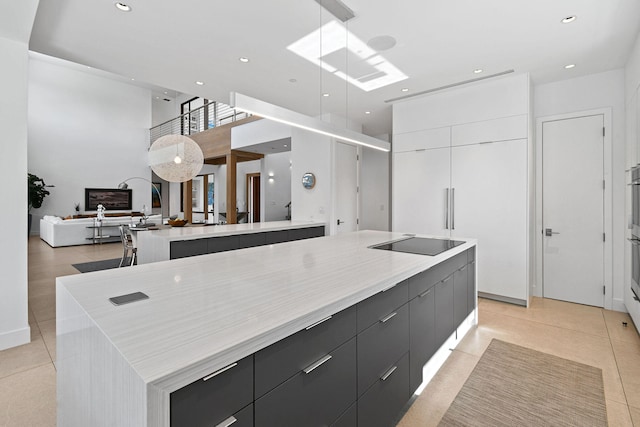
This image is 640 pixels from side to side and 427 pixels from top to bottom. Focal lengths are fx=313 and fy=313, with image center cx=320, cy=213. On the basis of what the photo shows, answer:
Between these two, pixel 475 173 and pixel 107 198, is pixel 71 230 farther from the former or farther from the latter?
pixel 475 173

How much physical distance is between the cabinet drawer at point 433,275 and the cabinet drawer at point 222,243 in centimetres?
248

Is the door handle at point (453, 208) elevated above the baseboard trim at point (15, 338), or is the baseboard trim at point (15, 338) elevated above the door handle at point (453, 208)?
the door handle at point (453, 208)

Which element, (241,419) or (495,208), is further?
(495,208)

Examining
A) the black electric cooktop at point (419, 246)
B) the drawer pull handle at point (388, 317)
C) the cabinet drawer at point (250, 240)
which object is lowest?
the drawer pull handle at point (388, 317)

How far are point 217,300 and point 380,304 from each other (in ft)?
2.60

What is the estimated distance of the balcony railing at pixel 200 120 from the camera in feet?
30.7

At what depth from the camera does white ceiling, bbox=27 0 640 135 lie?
8.23 ft

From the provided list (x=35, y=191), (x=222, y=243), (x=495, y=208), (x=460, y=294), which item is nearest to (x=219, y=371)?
(x=460, y=294)

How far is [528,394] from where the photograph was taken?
2.06 m

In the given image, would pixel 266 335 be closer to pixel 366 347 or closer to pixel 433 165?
pixel 366 347

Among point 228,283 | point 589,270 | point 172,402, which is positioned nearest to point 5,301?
point 228,283

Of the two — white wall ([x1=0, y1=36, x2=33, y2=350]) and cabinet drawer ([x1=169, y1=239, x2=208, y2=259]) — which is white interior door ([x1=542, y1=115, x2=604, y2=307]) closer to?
cabinet drawer ([x1=169, y1=239, x2=208, y2=259])

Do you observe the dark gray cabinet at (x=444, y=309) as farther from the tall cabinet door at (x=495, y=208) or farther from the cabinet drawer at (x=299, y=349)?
the tall cabinet door at (x=495, y=208)

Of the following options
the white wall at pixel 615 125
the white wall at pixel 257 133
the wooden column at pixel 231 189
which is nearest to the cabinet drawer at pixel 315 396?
the white wall at pixel 615 125
